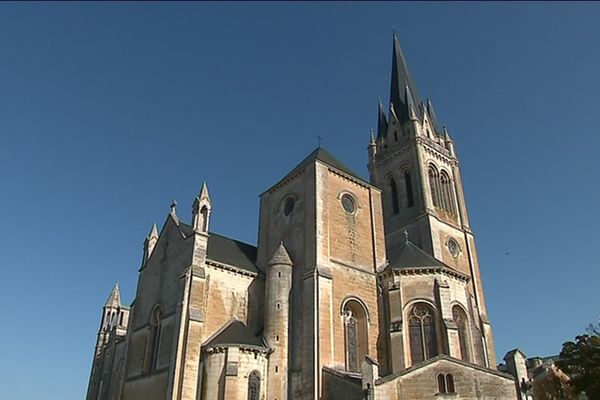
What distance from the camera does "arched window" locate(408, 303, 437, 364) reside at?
77.5 feet

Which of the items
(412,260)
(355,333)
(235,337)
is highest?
(412,260)

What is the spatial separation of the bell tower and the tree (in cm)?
797

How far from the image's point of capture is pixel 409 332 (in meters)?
24.3

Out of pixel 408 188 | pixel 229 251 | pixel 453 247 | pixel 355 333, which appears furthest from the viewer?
pixel 408 188

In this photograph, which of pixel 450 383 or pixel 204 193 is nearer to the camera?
pixel 450 383

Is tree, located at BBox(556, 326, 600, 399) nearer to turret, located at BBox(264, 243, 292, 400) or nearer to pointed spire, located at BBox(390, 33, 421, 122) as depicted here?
turret, located at BBox(264, 243, 292, 400)

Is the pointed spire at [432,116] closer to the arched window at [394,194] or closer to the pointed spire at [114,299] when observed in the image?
the arched window at [394,194]

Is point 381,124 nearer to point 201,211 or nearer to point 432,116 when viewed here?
point 432,116

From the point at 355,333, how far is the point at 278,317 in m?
4.09

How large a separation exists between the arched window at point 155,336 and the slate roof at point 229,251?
430 cm

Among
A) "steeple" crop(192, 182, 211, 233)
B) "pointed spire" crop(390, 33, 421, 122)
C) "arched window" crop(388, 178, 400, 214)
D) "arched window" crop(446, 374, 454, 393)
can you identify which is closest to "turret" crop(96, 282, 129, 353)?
"steeple" crop(192, 182, 211, 233)

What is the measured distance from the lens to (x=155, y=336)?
26.1m

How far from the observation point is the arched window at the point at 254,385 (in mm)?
22250

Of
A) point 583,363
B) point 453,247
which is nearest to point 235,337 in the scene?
point 583,363
